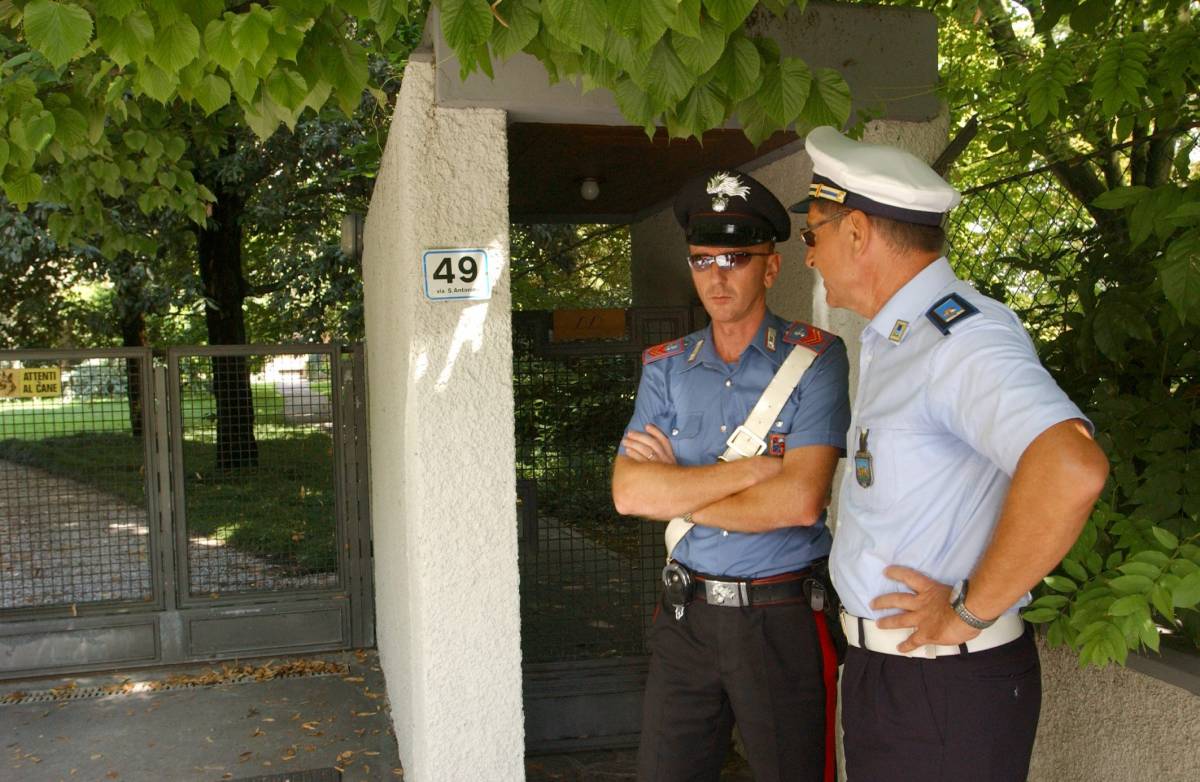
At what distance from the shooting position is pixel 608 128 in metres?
3.99

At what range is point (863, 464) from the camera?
6.98 ft

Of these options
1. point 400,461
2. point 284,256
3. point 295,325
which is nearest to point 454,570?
point 400,461

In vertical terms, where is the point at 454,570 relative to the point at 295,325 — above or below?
below

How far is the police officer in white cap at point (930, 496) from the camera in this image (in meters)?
1.78

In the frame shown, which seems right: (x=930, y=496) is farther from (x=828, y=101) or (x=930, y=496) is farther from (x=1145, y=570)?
(x=828, y=101)

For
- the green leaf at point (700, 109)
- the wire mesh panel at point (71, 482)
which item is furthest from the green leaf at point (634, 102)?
the wire mesh panel at point (71, 482)

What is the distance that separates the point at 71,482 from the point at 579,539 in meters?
4.02

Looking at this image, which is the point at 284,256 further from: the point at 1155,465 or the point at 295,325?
the point at 1155,465

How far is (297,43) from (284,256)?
10.4 m

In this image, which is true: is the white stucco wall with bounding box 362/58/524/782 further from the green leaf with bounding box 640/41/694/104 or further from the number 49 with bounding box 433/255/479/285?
the green leaf with bounding box 640/41/694/104

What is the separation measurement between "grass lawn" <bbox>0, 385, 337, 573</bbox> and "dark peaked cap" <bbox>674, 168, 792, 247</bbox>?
15.8 ft

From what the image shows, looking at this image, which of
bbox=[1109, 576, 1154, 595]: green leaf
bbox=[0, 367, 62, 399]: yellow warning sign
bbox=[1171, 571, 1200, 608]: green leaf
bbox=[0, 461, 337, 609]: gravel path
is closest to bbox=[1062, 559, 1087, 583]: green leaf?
bbox=[1109, 576, 1154, 595]: green leaf

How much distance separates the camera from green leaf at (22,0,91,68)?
2.56 metres

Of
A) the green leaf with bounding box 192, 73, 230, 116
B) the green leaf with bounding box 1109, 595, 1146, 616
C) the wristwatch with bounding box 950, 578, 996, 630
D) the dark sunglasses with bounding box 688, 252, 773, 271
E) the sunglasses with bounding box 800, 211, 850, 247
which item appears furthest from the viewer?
the green leaf with bounding box 192, 73, 230, 116
